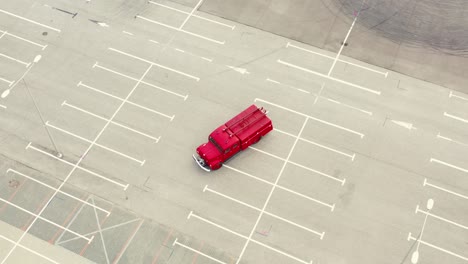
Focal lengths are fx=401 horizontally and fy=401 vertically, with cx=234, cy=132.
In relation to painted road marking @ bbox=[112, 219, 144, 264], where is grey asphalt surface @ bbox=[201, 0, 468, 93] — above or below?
above

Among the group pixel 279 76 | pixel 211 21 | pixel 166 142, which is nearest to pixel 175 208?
pixel 166 142

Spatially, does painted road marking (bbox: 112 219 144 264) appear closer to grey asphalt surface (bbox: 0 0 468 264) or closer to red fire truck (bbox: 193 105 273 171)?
grey asphalt surface (bbox: 0 0 468 264)

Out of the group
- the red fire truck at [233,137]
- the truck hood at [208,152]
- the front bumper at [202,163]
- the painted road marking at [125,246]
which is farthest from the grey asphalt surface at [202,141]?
the truck hood at [208,152]

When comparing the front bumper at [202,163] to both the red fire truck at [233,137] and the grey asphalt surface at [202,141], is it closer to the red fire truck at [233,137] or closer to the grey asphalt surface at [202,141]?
the red fire truck at [233,137]

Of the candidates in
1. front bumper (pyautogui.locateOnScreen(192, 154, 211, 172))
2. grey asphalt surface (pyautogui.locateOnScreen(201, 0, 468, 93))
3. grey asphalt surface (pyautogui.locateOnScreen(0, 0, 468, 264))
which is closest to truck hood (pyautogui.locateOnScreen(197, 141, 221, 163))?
front bumper (pyautogui.locateOnScreen(192, 154, 211, 172))

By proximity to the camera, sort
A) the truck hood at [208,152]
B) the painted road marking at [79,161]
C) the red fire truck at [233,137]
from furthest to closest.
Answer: the red fire truck at [233,137] < the truck hood at [208,152] < the painted road marking at [79,161]

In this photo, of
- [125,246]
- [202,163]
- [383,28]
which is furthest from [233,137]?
Result: [383,28]

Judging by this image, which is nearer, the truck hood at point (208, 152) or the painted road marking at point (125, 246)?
the painted road marking at point (125, 246)

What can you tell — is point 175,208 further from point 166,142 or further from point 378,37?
point 378,37
